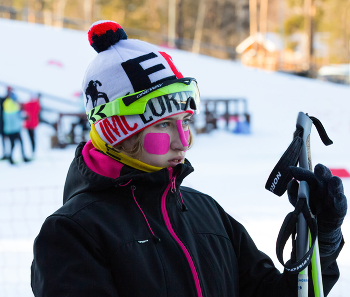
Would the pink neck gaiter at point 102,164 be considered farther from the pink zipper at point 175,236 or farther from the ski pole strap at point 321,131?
the ski pole strap at point 321,131

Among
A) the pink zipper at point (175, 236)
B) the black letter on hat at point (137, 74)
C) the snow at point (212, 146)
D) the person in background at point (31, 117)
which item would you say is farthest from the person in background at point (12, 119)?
the pink zipper at point (175, 236)

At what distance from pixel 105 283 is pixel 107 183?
11.6 inches

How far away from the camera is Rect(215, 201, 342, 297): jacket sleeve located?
5.17 ft

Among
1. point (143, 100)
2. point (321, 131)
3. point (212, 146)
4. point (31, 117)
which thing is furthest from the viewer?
point (212, 146)

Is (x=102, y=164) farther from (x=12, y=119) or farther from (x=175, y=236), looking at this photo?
(x=12, y=119)

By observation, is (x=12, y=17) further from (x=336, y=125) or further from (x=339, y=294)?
(x=339, y=294)

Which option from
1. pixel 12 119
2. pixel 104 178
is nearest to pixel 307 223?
pixel 104 178

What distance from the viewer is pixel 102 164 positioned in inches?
57.7

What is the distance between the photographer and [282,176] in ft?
4.84

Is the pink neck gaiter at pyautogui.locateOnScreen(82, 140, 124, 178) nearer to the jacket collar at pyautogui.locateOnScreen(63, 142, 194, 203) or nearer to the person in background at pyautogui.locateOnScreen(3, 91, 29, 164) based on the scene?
the jacket collar at pyautogui.locateOnScreen(63, 142, 194, 203)

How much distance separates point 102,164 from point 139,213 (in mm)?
200

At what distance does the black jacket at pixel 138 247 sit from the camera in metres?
1.26

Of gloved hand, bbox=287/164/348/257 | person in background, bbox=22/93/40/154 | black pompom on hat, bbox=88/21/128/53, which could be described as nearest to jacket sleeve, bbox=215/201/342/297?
gloved hand, bbox=287/164/348/257

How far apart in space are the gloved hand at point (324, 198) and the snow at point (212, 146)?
2.21 m
